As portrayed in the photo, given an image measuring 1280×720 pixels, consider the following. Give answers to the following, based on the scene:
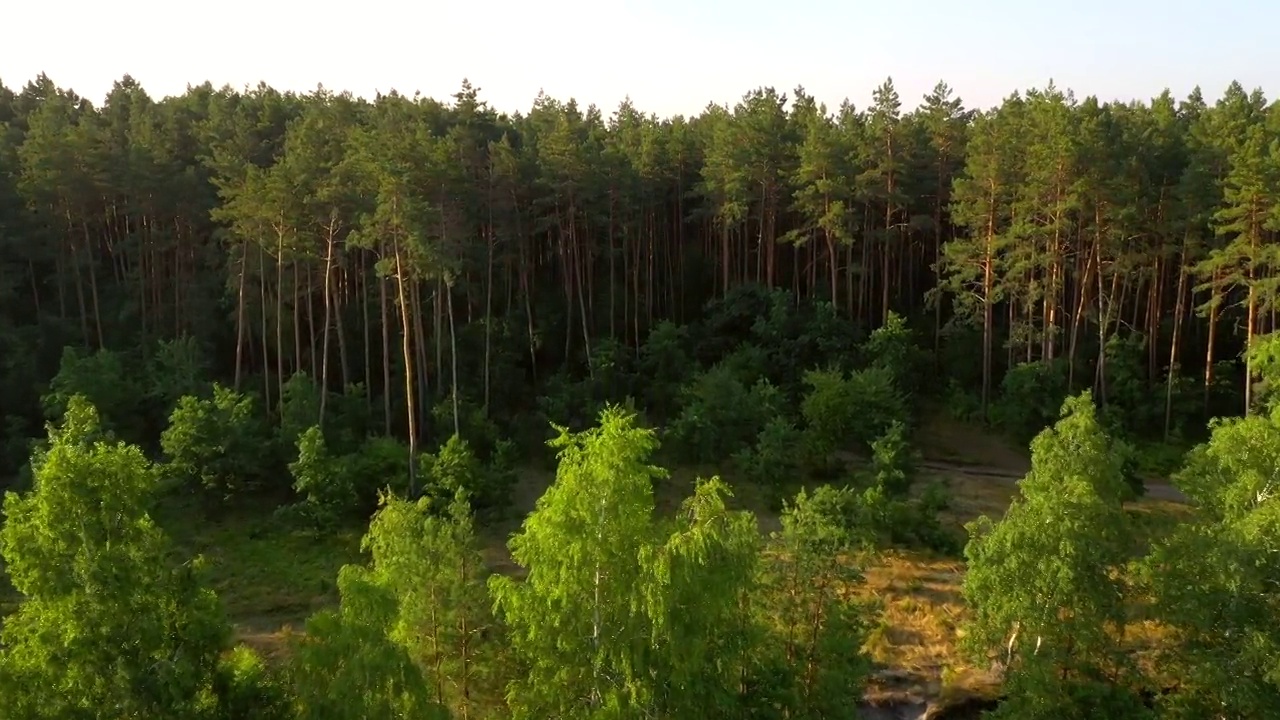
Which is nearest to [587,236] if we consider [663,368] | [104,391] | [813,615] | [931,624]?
[663,368]

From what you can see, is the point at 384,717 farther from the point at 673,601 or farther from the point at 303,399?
the point at 303,399

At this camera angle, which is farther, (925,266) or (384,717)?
(925,266)

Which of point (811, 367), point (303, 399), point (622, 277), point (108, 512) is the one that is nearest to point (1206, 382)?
point (811, 367)

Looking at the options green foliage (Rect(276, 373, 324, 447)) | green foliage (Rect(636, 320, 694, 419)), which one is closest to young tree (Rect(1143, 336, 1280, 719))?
green foliage (Rect(636, 320, 694, 419))

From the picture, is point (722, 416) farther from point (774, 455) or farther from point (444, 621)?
point (444, 621)

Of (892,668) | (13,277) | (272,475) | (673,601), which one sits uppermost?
(13,277)

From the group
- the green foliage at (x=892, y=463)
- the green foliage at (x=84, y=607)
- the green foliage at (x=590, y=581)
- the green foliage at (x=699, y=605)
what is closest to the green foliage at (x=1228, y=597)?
the green foliage at (x=699, y=605)
